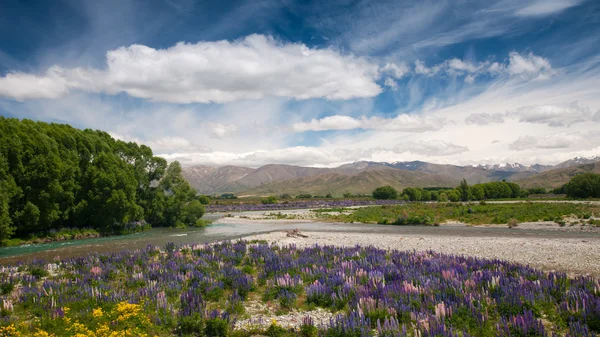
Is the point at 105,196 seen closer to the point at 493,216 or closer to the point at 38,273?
the point at 38,273

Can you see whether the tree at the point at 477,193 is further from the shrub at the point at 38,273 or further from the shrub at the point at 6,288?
the shrub at the point at 6,288

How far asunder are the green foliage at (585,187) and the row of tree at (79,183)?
3910 inches

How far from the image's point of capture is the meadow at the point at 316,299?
9.19 meters

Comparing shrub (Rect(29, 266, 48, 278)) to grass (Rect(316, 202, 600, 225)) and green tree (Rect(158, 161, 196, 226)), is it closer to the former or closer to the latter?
green tree (Rect(158, 161, 196, 226))

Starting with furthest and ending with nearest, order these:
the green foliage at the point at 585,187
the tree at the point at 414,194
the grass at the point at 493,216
Answer: 1. the tree at the point at 414,194
2. the green foliage at the point at 585,187
3. the grass at the point at 493,216

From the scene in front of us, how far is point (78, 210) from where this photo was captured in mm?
44719

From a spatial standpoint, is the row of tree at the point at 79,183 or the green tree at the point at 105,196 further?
the green tree at the point at 105,196

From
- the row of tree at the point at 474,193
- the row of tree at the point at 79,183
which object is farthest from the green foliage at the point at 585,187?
the row of tree at the point at 79,183

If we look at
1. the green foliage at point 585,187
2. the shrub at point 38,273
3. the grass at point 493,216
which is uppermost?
the green foliage at point 585,187

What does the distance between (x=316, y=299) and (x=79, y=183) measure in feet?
150

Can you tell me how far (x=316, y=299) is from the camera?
41.2ft

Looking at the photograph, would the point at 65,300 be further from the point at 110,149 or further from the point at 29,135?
the point at 110,149

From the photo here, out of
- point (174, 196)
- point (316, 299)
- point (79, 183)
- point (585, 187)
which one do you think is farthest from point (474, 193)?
point (316, 299)

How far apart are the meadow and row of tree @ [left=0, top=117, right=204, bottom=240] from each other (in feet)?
76.6
